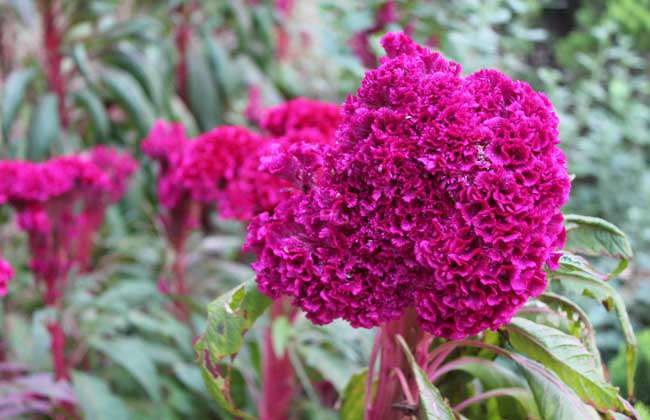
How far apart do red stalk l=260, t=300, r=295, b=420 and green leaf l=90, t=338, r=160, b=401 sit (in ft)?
0.92

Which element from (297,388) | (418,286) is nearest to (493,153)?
(418,286)

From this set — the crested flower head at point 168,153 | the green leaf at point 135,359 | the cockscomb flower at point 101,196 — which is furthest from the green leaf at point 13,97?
the green leaf at point 135,359

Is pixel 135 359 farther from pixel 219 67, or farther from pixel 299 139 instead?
pixel 219 67

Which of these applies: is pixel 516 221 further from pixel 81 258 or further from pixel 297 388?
pixel 81 258

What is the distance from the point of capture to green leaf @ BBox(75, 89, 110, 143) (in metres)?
2.29

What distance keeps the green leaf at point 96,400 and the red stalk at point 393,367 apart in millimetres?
784

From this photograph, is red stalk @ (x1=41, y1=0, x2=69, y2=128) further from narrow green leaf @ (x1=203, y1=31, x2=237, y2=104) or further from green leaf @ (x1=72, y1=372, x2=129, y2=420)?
green leaf @ (x1=72, y1=372, x2=129, y2=420)

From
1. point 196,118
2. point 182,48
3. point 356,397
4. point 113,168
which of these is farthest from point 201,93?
point 356,397

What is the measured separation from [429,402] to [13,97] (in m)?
1.95

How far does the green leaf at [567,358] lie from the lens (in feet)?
2.12

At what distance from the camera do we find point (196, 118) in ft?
9.56

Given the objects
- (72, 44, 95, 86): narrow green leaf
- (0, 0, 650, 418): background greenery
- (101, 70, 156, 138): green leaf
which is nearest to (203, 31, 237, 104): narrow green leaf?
(0, 0, 650, 418): background greenery

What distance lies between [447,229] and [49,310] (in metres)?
1.07

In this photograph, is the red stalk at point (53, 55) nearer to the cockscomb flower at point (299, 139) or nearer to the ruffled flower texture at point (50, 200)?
the ruffled flower texture at point (50, 200)
